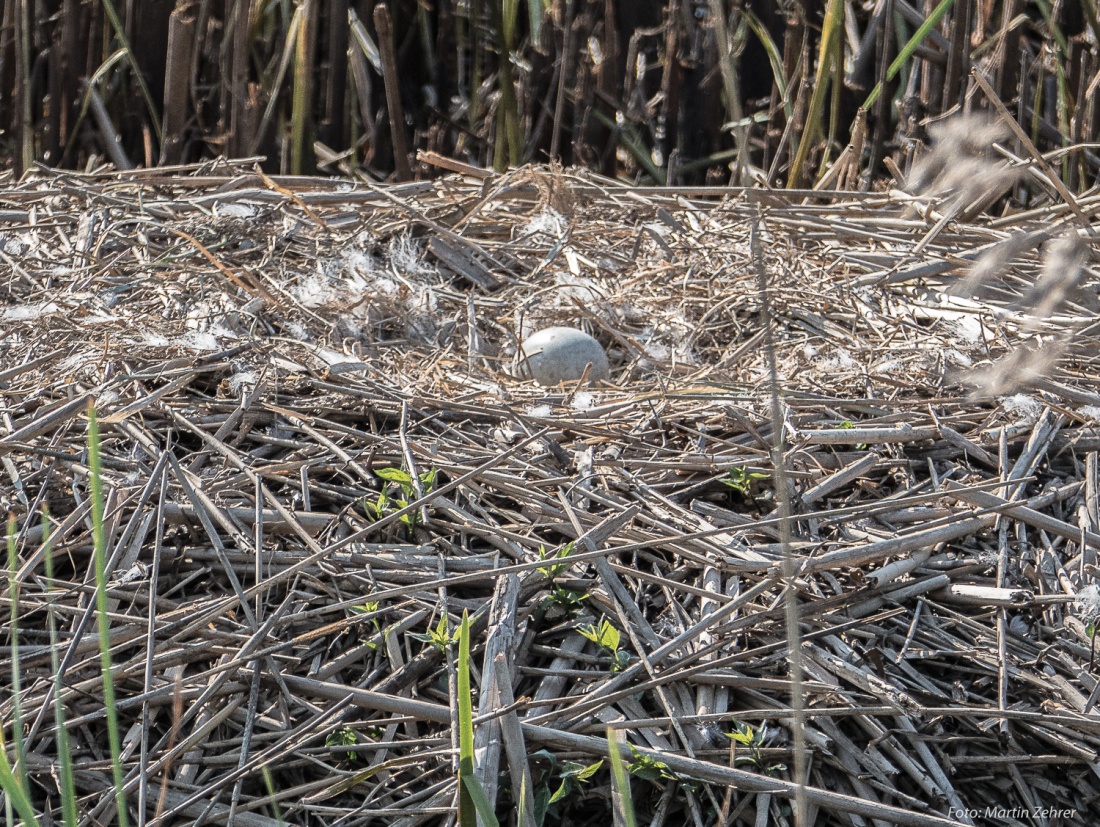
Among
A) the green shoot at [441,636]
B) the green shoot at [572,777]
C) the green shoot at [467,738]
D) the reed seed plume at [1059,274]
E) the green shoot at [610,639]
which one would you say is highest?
the reed seed plume at [1059,274]

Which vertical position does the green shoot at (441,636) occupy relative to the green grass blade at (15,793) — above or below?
below

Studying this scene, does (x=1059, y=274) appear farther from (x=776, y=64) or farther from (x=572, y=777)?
(x=776, y=64)

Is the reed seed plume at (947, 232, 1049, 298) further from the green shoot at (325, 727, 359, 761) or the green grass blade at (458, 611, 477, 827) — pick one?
the green shoot at (325, 727, 359, 761)

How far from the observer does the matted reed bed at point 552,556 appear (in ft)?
4.45

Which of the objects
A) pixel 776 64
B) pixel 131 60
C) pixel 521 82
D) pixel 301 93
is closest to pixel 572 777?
pixel 301 93

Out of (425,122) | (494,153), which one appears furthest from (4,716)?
(425,122)

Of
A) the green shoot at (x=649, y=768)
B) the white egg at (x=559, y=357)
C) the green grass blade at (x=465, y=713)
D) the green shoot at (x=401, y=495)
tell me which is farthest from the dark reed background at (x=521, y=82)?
Result: the green grass blade at (x=465, y=713)

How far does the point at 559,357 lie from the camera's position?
2227mm

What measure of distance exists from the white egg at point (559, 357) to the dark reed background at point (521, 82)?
1.16 metres

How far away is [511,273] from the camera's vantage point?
2.72 metres

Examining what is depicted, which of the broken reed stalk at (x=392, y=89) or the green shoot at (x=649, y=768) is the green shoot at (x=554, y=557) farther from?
the broken reed stalk at (x=392, y=89)

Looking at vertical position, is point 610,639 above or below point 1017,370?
below

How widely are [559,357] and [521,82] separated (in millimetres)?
1811

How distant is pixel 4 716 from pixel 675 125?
284 centimetres
